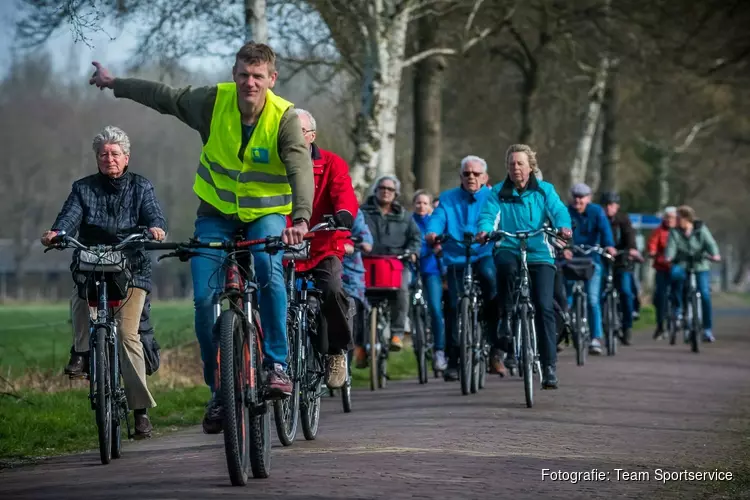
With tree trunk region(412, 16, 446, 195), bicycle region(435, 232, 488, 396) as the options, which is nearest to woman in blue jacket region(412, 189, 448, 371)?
bicycle region(435, 232, 488, 396)

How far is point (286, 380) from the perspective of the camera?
8.09 meters

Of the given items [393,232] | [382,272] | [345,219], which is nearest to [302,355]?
[345,219]

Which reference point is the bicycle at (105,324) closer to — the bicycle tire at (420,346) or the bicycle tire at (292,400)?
the bicycle tire at (292,400)

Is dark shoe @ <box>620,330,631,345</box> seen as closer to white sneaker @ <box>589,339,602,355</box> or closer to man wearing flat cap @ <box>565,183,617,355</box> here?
white sneaker @ <box>589,339,602,355</box>

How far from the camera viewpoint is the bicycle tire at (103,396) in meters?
8.92

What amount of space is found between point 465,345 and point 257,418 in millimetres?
6084

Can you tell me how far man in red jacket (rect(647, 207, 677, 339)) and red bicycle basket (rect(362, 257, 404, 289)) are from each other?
8814 millimetres

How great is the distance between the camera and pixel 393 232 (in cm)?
1623

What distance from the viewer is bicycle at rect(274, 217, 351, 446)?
9305mm

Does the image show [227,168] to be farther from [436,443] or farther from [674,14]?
[674,14]

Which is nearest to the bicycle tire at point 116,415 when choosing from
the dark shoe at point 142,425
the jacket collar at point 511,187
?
the dark shoe at point 142,425

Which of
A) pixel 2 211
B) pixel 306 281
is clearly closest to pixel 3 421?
pixel 306 281

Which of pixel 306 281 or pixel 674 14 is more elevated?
pixel 674 14

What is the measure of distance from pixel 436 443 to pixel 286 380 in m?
1.67
